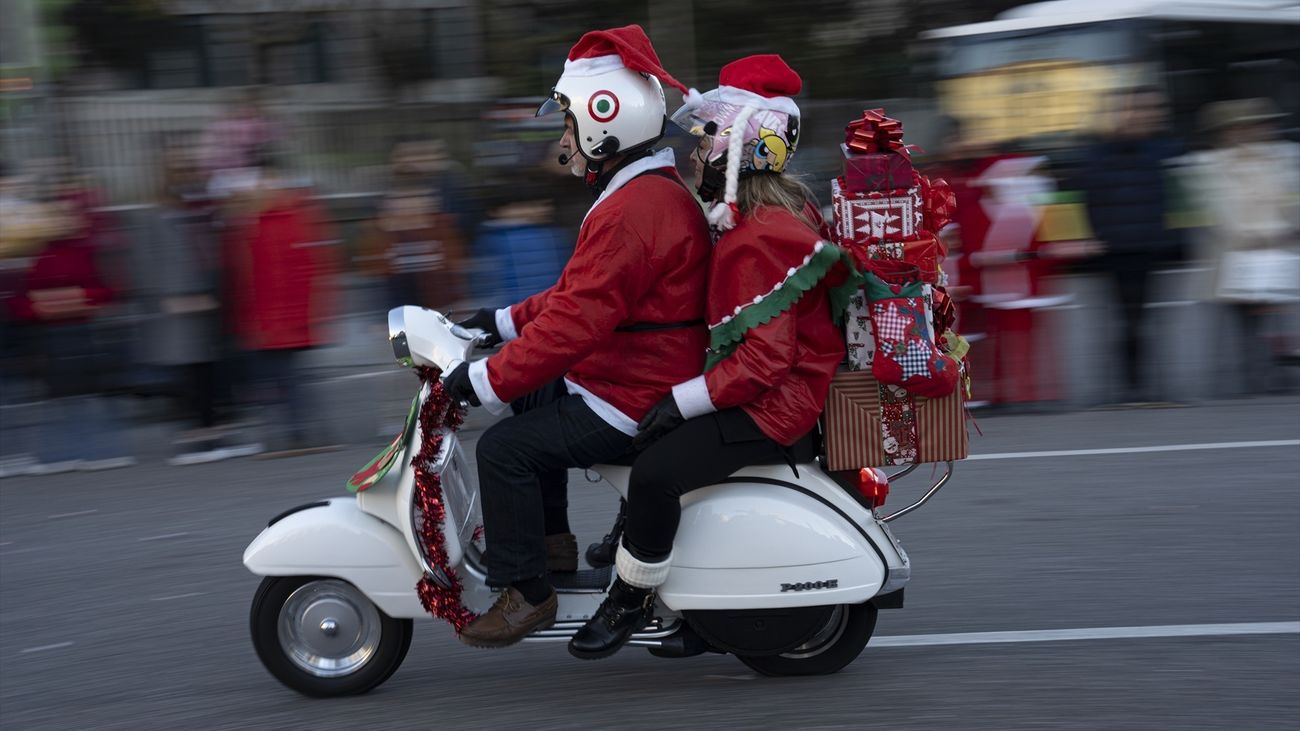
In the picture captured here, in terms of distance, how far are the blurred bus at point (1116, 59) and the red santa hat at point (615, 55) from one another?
9.84 metres

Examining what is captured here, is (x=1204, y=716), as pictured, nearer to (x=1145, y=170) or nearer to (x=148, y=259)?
(x=1145, y=170)

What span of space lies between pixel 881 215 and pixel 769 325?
18.7 inches

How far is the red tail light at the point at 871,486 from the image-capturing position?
4777mm

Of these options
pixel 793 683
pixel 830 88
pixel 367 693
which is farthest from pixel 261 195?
pixel 830 88

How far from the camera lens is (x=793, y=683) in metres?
4.86

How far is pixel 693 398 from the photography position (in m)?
4.44

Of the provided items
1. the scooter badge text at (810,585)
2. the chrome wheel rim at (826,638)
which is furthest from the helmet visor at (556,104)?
the chrome wheel rim at (826,638)

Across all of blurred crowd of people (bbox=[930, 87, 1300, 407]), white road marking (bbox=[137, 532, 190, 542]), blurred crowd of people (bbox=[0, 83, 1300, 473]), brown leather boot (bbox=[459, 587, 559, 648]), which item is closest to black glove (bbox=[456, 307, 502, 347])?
brown leather boot (bbox=[459, 587, 559, 648])

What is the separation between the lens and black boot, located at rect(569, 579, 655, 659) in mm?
4617

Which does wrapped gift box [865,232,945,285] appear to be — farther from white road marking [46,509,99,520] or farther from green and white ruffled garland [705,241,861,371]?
white road marking [46,509,99,520]

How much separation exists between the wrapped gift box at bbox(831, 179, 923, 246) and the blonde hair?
0.13m

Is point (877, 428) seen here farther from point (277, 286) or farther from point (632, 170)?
point (277, 286)

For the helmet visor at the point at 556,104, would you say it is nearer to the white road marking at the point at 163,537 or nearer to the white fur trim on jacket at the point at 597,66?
the white fur trim on jacket at the point at 597,66

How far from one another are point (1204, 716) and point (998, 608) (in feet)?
3.84
